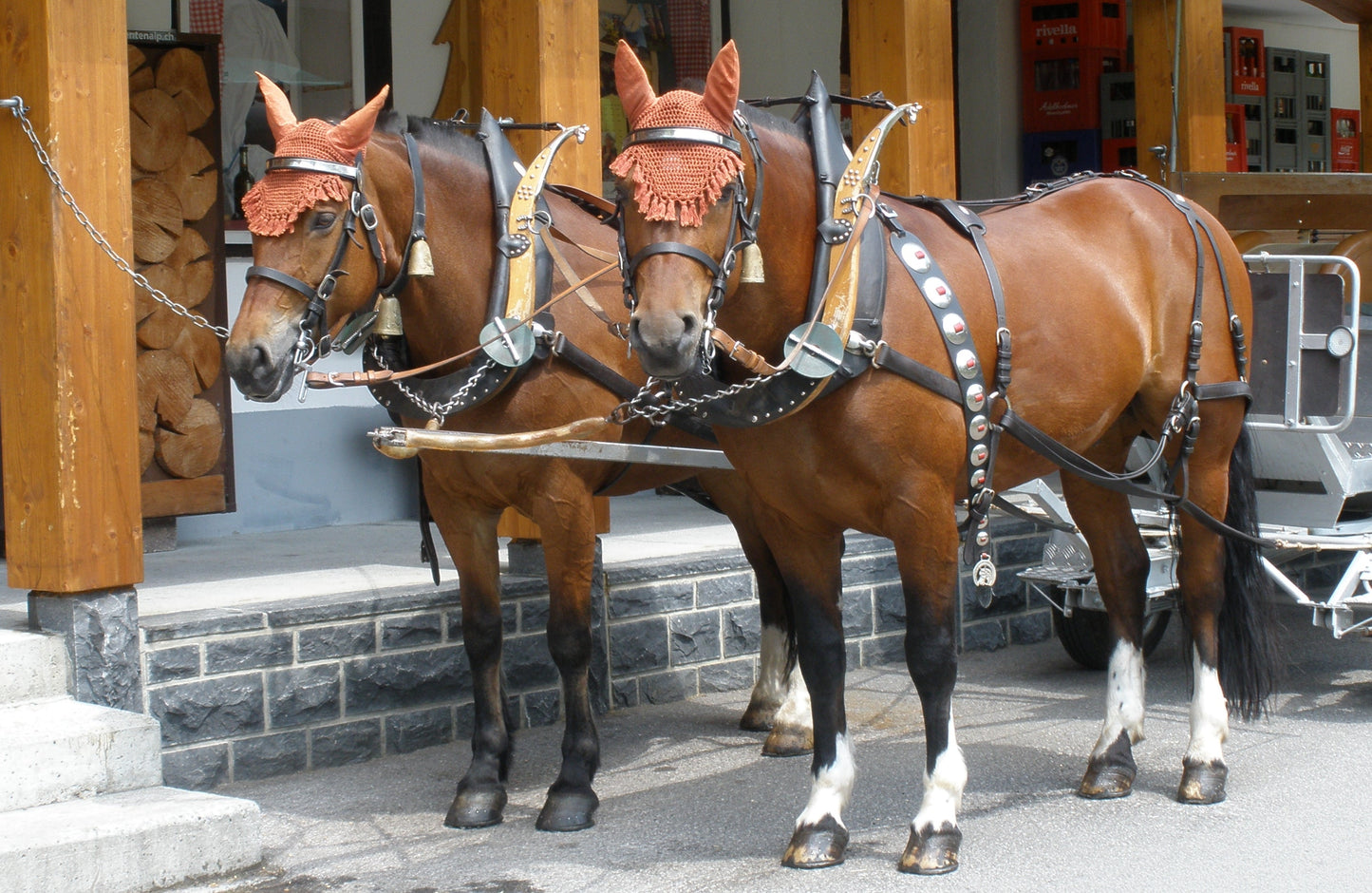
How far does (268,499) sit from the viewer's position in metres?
7.53

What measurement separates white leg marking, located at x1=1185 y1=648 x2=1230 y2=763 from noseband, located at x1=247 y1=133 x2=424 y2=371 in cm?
261

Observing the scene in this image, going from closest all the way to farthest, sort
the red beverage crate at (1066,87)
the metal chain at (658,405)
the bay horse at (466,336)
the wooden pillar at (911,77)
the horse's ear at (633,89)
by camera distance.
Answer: the horse's ear at (633,89) → the metal chain at (658,405) → the bay horse at (466,336) → the wooden pillar at (911,77) → the red beverage crate at (1066,87)

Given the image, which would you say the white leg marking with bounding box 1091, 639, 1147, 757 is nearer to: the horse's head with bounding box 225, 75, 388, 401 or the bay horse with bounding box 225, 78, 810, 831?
the bay horse with bounding box 225, 78, 810, 831

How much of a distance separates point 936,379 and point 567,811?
5.40 ft

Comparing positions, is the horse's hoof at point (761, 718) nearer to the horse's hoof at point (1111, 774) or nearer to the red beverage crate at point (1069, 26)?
the horse's hoof at point (1111, 774)

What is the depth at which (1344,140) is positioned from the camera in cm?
1152

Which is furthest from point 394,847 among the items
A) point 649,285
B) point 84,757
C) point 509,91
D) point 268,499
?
point 268,499

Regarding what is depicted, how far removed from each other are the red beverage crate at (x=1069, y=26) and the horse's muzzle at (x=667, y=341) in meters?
7.59

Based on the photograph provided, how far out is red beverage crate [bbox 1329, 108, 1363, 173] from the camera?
11.4m

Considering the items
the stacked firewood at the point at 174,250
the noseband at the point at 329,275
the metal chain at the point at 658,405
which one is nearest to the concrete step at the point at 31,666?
the noseband at the point at 329,275

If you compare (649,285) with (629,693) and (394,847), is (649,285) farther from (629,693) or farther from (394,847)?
(629,693)

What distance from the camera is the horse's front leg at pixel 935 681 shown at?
3600 mm

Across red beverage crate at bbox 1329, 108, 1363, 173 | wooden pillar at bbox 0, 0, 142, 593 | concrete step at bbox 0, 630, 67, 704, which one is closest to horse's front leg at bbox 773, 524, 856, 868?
wooden pillar at bbox 0, 0, 142, 593

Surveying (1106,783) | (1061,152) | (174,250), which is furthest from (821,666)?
(1061,152)
